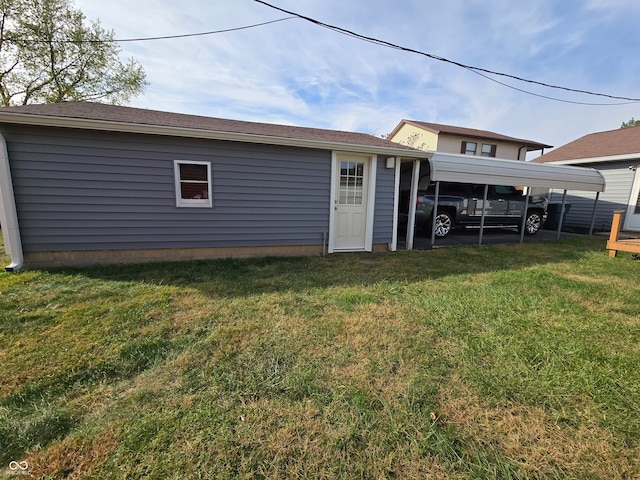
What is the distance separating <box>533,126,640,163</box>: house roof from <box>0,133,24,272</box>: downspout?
16.6 metres

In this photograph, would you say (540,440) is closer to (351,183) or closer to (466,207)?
(351,183)

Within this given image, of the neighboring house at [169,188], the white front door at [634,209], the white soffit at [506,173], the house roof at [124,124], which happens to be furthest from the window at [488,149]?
the house roof at [124,124]

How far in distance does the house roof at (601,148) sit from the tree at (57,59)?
71.2 feet

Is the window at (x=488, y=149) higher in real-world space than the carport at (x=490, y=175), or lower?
higher

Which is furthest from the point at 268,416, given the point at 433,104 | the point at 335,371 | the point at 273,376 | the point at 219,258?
the point at 433,104

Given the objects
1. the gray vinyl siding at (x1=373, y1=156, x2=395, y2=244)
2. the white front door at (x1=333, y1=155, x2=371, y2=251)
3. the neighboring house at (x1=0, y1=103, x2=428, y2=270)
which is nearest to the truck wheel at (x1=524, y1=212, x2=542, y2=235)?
the neighboring house at (x1=0, y1=103, x2=428, y2=270)

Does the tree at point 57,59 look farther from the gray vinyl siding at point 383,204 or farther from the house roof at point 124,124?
the gray vinyl siding at point 383,204

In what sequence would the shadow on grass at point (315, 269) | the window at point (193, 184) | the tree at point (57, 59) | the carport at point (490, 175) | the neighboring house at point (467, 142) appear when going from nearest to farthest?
the shadow on grass at point (315, 269) → the window at point (193, 184) → the carport at point (490, 175) → the tree at point (57, 59) → the neighboring house at point (467, 142)

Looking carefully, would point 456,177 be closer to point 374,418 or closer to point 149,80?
point 374,418

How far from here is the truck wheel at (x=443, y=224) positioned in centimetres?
818

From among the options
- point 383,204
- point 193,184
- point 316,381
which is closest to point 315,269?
point 383,204

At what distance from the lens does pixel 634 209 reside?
9688mm

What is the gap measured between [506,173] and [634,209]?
6.68 meters

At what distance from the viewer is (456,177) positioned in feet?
22.0
